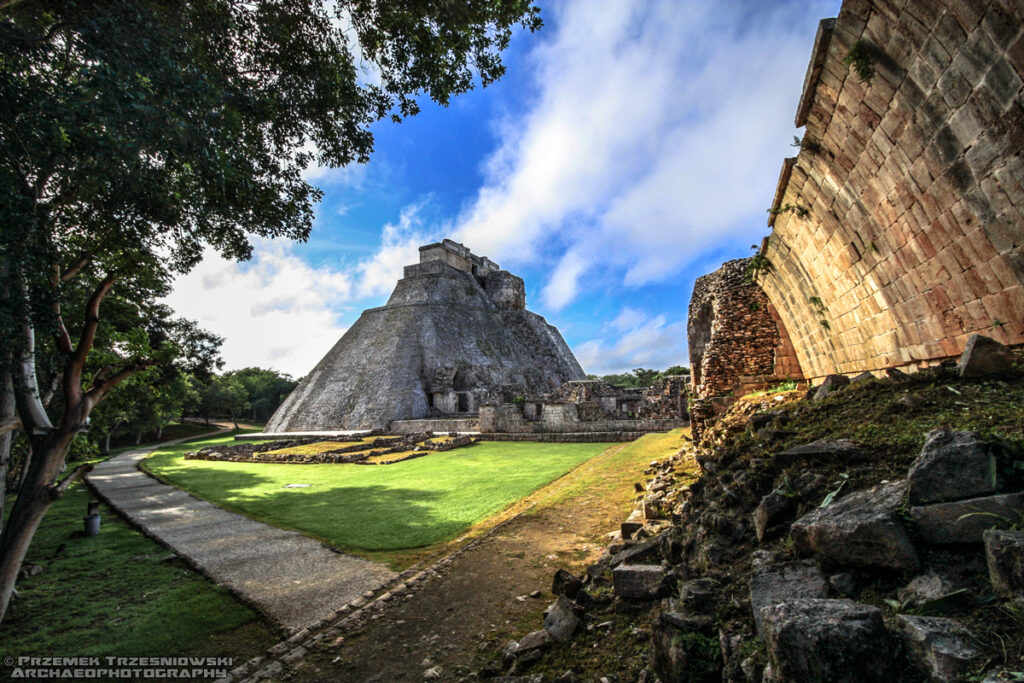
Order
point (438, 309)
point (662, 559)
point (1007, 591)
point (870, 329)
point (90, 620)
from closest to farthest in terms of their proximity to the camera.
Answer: point (1007, 591) → point (662, 559) → point (90, 620) → point (870, 329) → point (438, 309)

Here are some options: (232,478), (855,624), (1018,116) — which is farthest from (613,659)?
(232,478)

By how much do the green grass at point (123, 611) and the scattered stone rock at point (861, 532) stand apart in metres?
4.34

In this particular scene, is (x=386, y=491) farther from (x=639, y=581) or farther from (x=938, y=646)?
(x=938, y=646)

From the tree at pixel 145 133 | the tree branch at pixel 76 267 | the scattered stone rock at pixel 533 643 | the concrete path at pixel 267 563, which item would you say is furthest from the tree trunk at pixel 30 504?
the scattered stone rock at pixel 533 643

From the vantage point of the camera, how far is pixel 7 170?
15.9ft

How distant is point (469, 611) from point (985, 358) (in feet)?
16.1

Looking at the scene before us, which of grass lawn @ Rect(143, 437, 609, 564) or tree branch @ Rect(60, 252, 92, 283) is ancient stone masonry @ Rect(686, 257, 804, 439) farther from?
tree branch @ Rect(60, 252, 92, 283)

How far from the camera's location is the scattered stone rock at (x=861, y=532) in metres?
1.97

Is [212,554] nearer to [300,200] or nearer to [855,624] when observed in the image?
[300,200]

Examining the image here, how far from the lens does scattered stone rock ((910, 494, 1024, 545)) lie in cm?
182

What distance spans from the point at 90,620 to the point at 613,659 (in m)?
5.31

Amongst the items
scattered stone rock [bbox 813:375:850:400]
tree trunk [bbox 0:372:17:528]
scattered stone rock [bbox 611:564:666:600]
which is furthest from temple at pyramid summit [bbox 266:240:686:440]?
tree trunk [bbox 0:372:17:528]

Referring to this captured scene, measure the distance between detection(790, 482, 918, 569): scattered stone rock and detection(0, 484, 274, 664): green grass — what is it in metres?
4.34

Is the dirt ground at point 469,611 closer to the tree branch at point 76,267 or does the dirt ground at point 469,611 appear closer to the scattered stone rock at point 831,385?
the scattered stone rock at point 831,385
